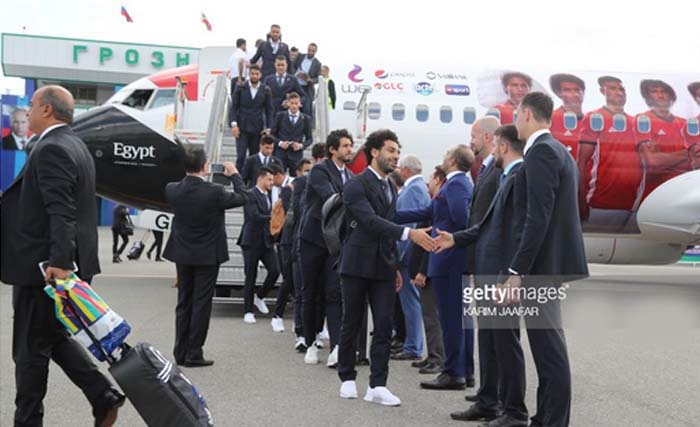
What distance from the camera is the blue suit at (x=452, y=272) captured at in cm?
624

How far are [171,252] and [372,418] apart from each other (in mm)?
2928

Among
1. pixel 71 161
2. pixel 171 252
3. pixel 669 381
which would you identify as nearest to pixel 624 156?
pixel 669 381

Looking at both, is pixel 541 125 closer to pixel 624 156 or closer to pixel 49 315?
pixel 49 315

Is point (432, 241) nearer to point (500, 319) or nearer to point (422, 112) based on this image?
point (500, 319)

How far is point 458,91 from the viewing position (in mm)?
14664

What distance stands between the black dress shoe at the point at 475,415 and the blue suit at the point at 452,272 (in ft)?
2.96

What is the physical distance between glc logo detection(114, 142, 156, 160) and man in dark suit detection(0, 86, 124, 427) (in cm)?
808

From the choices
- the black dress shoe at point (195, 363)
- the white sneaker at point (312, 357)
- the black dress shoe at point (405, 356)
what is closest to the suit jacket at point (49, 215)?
the black dress shoe at point (195, 363)

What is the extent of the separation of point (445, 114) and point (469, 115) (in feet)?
1.39

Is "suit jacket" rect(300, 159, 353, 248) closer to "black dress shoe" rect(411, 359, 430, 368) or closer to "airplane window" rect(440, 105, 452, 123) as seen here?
"black dress shoe" rect(411, 359, 430, 368)

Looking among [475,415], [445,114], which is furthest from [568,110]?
[475,415]

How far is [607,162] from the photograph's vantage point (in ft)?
47.4

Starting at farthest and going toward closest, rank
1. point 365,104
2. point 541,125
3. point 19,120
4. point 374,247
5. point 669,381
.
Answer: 1. point 19,120
2. point 365,104
3. point 669,381
4. point 374,247
5. point 541,125

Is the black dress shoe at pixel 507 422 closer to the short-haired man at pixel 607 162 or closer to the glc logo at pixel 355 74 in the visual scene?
Answer: the short-haired man at pixel 607 162
